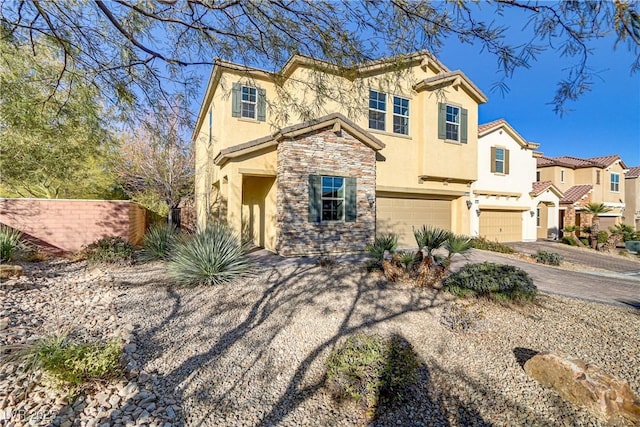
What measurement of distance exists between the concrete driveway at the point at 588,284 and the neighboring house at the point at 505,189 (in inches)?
219

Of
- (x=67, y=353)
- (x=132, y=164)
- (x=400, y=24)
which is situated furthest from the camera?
(x=132, y=164)

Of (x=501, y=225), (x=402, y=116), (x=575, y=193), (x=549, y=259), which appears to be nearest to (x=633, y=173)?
(x=575, y=193)

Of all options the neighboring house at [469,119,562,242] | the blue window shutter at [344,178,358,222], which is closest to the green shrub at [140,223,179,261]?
the blue window shutter at [344,178,358,222]

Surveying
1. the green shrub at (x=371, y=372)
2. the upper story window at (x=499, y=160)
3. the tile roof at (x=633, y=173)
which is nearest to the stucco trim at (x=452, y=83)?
the upper story window at (x=499, y=160)

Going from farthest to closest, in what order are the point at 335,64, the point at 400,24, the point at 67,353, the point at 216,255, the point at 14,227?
the point at 14,227 → the point at 216,255 → the point at 335,64 → the point at 400,24 → the point at 67,353

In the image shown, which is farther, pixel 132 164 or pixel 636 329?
pixel 132 164

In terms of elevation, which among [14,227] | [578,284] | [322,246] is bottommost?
[578,284]

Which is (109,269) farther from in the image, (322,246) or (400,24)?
(400,24)

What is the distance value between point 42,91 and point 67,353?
5.51 meters

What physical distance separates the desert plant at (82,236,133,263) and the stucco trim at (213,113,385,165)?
4.26 meters

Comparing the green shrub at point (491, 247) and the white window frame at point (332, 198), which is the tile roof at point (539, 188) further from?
the white window frame at point (332, 198)

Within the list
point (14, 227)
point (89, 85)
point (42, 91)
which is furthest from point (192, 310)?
point (14, 227)

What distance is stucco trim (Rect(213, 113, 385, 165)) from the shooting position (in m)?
9.98

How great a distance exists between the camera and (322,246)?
11.0 m
